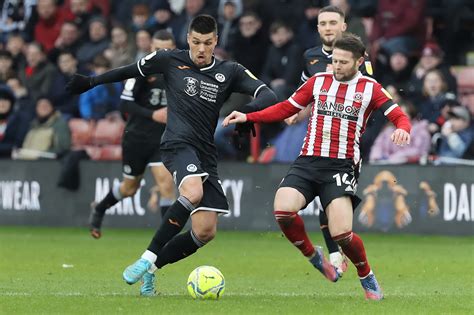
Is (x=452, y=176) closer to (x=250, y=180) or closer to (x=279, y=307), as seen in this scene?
(x=250, y=180)

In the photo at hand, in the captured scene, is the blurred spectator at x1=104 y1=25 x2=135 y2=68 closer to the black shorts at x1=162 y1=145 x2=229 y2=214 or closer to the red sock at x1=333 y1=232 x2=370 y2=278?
the black shorts at x1=162 y1=145 x2=229 y2=214

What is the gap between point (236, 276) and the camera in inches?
500

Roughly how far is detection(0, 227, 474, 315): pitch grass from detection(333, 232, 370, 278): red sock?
0.86 feet

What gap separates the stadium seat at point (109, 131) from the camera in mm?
20312

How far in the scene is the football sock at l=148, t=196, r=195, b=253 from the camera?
1040 centimetres

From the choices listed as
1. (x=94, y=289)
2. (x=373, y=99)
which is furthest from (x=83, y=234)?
(x=373, y=99)

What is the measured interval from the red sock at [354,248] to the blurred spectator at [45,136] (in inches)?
400

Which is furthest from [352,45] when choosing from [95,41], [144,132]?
[95,41]

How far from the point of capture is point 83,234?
1817 centimetres

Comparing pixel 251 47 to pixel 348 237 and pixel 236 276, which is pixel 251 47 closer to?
pixel 236 276

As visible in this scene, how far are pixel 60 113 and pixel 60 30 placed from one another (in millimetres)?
2952

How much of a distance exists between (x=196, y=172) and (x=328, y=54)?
2.43 m

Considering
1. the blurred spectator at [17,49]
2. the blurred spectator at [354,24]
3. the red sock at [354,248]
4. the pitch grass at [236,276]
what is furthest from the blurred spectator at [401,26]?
the red sock at [354,248]

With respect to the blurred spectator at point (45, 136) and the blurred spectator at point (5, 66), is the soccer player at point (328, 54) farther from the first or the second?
the blurred spectator at point (5, 66)
